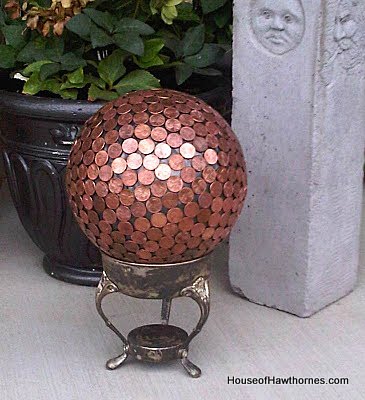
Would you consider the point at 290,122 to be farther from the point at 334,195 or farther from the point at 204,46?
the point at 204,46

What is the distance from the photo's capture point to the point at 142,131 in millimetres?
1763

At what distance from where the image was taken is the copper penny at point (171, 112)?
179 centimetres

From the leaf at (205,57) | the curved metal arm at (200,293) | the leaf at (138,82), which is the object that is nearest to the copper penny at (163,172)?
the curved metal arm at (200,293)

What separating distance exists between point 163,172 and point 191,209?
9 cm

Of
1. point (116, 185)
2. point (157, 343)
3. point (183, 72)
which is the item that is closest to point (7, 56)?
point (183, 72)

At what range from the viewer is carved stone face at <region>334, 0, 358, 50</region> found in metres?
2.00

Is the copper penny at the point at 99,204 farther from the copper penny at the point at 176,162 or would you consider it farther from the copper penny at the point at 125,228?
the copper penny at the point at 176,162

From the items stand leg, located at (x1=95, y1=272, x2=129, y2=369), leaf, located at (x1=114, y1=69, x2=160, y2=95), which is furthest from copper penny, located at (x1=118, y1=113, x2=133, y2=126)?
leaf, located at (x1=114, y1=69, x2=160, y2=95)

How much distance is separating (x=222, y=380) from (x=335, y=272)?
477 mm

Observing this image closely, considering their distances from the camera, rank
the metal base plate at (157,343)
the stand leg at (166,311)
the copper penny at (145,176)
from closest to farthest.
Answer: the copper penny at (145,176), the metal base plate at (157,343), the stand leg at (166,311)

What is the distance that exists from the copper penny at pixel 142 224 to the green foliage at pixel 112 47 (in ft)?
1.78

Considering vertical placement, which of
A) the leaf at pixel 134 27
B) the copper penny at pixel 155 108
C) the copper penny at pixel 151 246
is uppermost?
the leaf at pixel 134 27

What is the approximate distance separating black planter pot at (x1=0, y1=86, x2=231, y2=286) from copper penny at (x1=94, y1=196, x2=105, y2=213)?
0.46 metres

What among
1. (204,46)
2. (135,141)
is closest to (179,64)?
(204,46)
